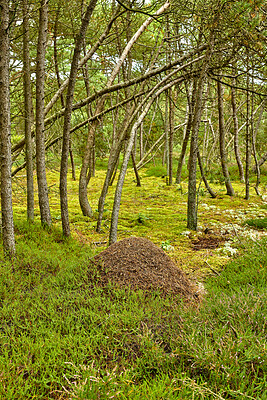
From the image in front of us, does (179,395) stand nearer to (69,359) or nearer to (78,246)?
(69,359)

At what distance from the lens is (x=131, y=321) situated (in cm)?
265

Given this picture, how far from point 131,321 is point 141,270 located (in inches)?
39.2

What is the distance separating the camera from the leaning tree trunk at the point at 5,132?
3.97 meters

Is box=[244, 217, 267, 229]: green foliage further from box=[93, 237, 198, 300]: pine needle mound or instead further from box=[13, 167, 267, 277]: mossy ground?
box=[93, 237, 198, 300]: pine needle mound

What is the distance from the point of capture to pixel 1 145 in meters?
4.11

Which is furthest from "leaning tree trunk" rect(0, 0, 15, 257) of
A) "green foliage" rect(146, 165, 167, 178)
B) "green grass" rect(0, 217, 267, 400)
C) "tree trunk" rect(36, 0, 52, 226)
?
"green foliage" rect(146, 165, 167, 178)

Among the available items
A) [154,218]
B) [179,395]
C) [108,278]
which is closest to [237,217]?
[154,218]

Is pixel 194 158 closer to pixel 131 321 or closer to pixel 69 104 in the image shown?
pixel 69 104

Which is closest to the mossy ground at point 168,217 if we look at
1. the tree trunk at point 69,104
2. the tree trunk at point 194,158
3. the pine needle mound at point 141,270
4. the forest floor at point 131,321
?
the forest floor at point 131,321

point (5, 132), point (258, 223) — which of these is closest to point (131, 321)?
point (5, 132)

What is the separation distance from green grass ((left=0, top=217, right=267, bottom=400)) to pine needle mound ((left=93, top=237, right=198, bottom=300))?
17 centimetres

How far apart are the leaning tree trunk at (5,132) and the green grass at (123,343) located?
81 cm

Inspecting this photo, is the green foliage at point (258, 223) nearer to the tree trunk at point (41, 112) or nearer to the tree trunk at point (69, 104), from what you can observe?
the tree trunk at point (69, 104)

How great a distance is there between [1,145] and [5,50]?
54.7 inches
